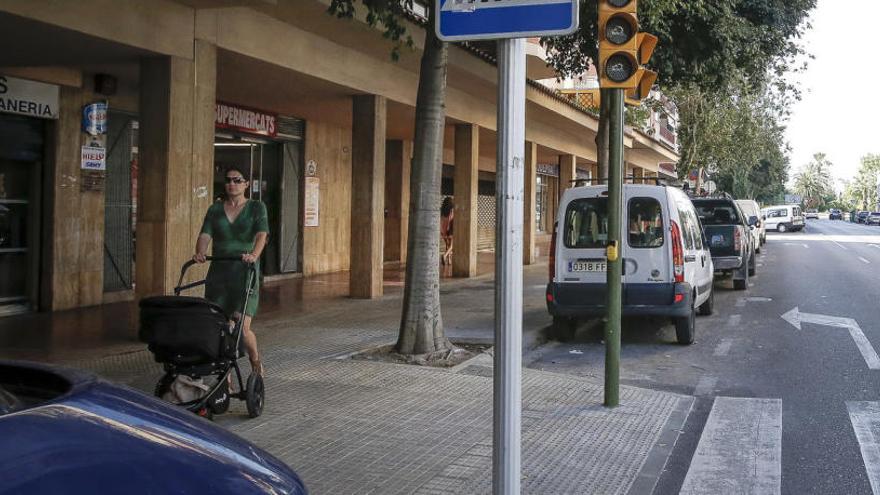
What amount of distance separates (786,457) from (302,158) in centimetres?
1403

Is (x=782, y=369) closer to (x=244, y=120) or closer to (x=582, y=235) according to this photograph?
(x=582, y=235)

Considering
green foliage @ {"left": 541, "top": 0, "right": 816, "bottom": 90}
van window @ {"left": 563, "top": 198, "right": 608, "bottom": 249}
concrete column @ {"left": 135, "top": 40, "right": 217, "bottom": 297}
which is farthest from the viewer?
green foliage @ {"left": 541, "top": 0, "right": 816, "bottom": 90}

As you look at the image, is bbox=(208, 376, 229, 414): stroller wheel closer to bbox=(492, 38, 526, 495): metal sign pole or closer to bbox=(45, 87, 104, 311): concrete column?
bbox=(492, 38, 526, 495): metal sign pole

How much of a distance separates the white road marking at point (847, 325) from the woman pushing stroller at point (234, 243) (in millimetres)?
6462

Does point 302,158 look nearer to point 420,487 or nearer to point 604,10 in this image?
point 604,10

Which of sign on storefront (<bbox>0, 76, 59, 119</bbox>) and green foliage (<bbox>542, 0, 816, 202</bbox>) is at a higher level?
green foliage (<bbox>542, 0, 816, 202</bbox>)

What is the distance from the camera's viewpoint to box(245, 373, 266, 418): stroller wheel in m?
6.48

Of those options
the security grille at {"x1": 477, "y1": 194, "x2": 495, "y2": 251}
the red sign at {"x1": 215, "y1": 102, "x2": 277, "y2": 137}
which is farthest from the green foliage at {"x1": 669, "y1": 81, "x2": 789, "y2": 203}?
the red sign at {"x1": 215, "y1": 102, "x2": 277, "y2": 137}

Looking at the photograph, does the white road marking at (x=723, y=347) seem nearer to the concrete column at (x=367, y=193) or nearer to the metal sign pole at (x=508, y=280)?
the concrete column at (x=367, y=193)

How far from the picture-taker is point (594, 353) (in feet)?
34.7

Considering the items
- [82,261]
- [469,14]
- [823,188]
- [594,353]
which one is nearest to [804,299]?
[594,353]

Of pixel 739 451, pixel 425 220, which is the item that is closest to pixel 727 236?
pixel 425 220

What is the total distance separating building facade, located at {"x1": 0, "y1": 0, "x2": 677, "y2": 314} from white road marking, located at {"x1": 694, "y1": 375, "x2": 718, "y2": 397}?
5825mm

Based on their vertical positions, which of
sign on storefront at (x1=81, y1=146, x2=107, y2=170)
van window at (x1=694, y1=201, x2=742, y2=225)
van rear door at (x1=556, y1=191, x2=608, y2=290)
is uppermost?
sign on storefront at (x1=81, y1=146, x2=107, y2=170)
